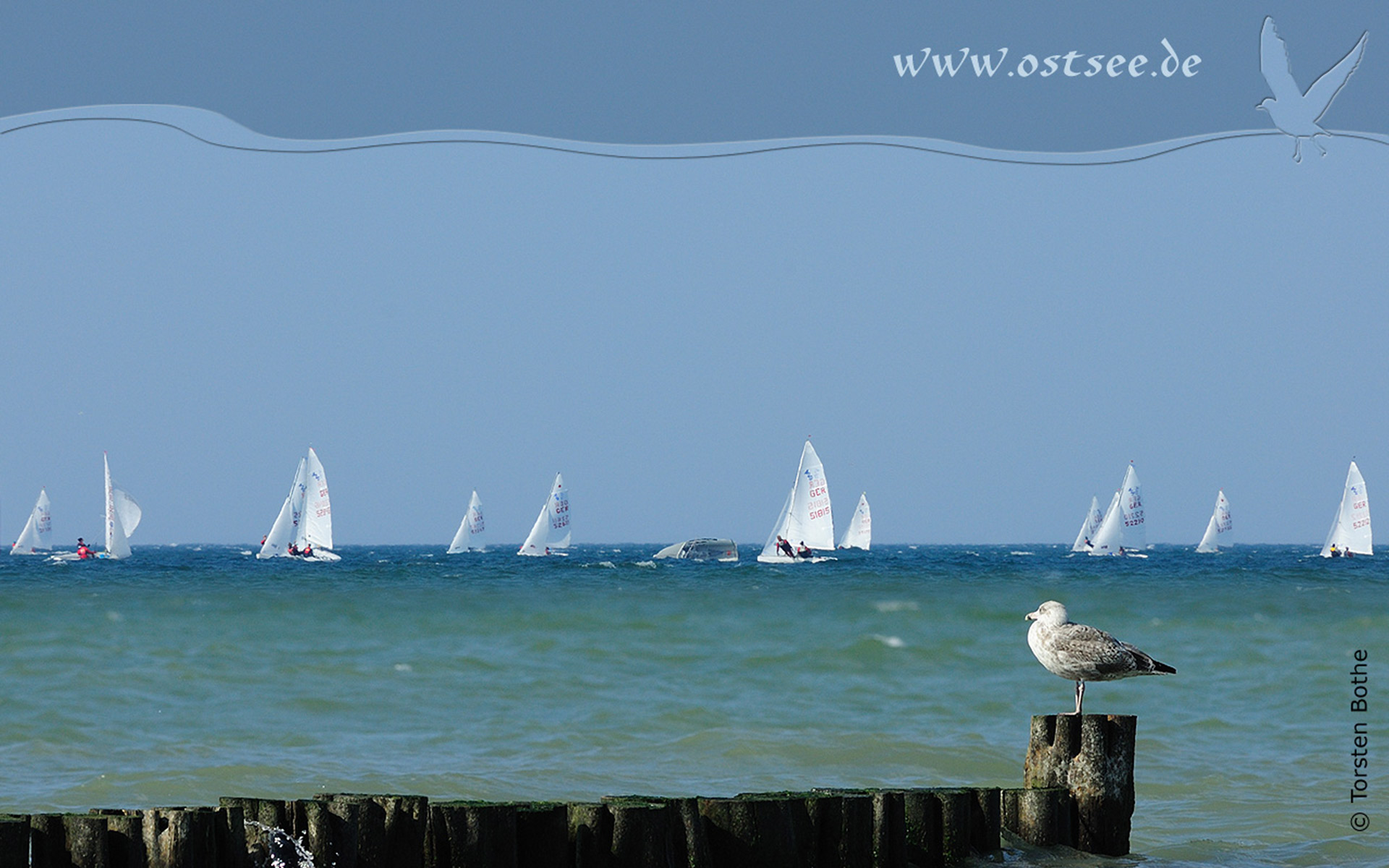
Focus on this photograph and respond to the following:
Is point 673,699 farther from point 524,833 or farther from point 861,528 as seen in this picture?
point 861,528

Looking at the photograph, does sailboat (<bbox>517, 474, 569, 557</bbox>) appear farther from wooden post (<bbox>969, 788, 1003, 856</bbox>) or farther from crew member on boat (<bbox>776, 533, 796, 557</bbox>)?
wooden post (<bbox>969, 788, 1003, 856</bbox>)

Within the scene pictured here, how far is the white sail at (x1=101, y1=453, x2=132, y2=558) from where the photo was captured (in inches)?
2616

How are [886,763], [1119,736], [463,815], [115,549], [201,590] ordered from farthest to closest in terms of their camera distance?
[115,549]
[201,590]
[886,763]
[1119,736]
[463,815]

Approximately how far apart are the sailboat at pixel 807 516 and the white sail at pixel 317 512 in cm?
2308

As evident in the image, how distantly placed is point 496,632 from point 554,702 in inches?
267

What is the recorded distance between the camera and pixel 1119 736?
736 centimetres

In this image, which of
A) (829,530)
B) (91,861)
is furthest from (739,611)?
(829,530)

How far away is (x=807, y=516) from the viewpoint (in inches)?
2249

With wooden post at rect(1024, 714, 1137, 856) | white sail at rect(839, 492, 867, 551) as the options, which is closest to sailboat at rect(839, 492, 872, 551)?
white sail at rect(839, 492, 867, 551)

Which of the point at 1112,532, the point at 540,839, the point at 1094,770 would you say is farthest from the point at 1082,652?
the point at 1112,532

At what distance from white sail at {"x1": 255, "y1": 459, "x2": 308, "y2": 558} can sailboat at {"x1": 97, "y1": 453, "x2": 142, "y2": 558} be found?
638 centimetres

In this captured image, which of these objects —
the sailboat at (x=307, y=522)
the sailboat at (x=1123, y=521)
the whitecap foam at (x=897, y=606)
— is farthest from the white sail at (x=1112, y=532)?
the whitecap foam at (x=897, y=606)

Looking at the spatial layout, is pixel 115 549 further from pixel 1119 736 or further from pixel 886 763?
pixel 1119 736

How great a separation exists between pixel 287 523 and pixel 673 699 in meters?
58.4
